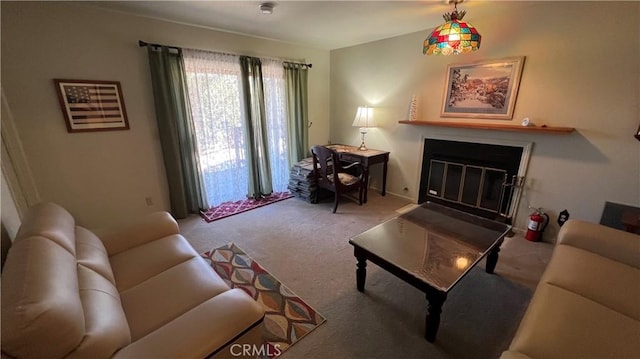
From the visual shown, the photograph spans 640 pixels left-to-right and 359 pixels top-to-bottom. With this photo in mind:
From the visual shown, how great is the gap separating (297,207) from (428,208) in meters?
1.69

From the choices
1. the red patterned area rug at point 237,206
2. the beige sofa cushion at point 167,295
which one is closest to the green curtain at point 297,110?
the red patterned area rug at point 237,206

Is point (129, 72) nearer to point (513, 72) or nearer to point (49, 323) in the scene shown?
point (49, 323)

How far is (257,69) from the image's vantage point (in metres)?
3.29

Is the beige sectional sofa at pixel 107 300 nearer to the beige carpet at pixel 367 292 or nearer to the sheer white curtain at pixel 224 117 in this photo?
the beige carpet at pixel 367 292

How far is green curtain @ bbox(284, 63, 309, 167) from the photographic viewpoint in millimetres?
3678

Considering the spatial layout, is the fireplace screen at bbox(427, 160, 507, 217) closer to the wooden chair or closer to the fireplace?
the fireplace

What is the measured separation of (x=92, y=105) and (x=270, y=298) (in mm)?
2438

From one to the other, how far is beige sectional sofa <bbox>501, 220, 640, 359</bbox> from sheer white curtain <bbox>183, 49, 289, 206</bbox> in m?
3.21

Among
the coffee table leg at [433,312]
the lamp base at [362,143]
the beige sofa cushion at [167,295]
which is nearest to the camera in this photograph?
the beige sofa cushion at [167,295]

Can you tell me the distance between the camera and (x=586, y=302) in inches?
48.6

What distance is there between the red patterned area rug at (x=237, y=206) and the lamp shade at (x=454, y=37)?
2.65 m

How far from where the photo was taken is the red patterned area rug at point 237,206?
3.15 m

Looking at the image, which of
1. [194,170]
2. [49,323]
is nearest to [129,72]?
[194,170]

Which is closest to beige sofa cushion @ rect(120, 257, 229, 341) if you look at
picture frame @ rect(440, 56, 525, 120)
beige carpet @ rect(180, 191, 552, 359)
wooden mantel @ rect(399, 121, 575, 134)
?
beige carpet @ rect(180, 191, 552, 359)
